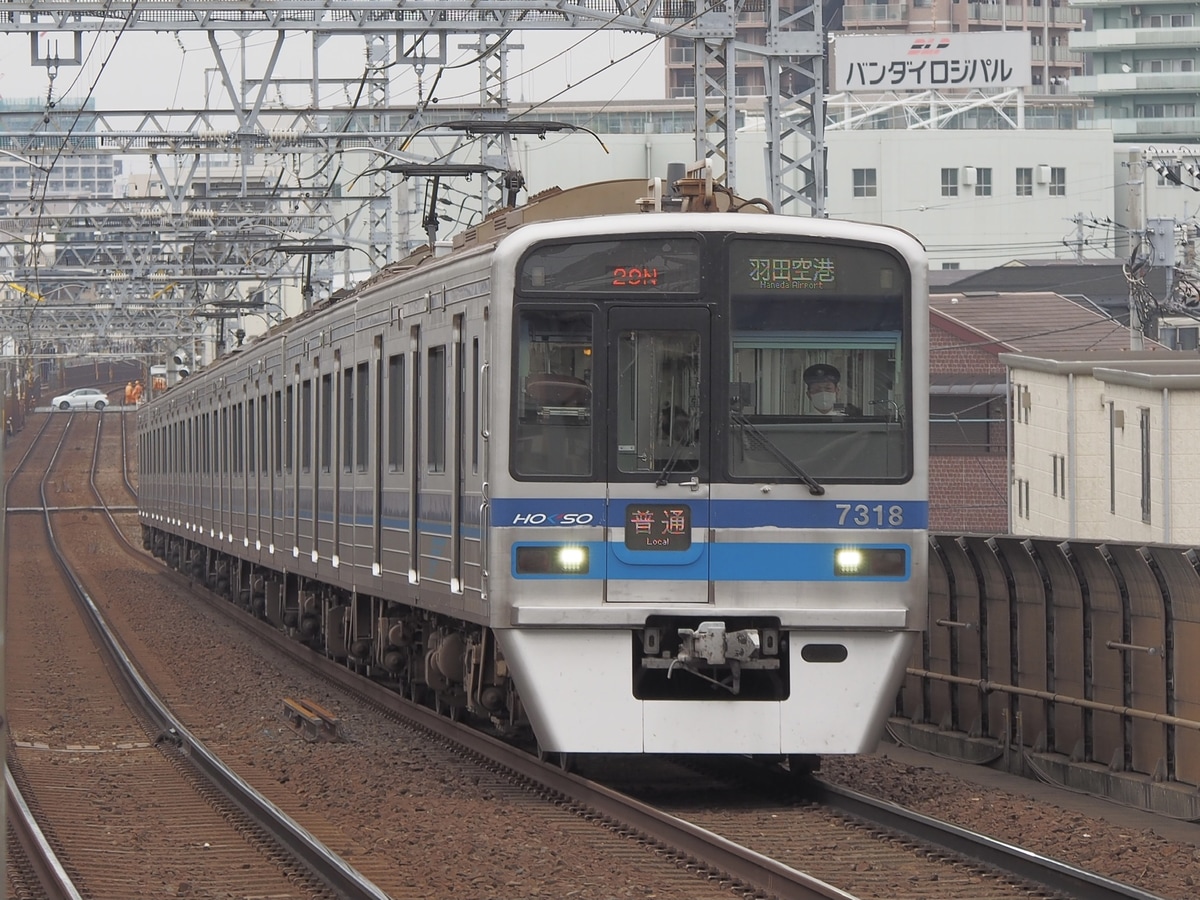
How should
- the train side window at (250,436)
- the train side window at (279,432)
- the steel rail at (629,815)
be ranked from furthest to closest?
the train side window at (250,436) < the train side window at (279,432) < the steel rail at (629,815)

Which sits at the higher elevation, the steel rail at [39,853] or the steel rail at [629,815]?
the steel rail at [629,815]

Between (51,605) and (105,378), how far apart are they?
105 m

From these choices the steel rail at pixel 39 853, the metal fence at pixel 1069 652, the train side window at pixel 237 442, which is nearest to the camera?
the steel rail at pixel 39 853

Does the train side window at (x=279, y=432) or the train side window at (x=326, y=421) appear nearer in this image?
the train side window at (x=326, y=421)

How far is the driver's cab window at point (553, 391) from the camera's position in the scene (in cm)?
859

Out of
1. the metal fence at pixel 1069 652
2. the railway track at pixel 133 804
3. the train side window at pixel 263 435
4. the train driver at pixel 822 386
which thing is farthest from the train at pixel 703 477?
the train side window at pixel 263 435

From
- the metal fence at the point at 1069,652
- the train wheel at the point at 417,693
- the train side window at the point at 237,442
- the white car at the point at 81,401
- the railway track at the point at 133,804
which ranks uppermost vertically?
the white car at the point at 81,401

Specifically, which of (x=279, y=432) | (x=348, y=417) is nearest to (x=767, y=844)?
(x=348, y=417)

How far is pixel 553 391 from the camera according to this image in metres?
8.64

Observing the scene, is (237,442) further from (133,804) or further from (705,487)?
(705,487)

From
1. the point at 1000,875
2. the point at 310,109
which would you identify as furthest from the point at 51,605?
the point at 1000,875

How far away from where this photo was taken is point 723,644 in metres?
8.41

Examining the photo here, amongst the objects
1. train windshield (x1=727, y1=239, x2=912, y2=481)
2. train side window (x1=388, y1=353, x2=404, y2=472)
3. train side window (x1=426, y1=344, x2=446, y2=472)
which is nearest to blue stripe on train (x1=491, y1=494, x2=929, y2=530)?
train windshield (x1=727, y1=239, x2=912, y2=481)

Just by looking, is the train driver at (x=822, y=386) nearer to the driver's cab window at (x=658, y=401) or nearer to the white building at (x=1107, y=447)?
the driver's cab window at (x=658, y=401)
